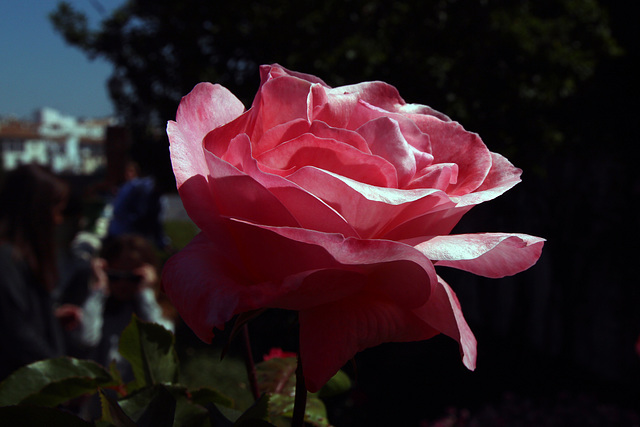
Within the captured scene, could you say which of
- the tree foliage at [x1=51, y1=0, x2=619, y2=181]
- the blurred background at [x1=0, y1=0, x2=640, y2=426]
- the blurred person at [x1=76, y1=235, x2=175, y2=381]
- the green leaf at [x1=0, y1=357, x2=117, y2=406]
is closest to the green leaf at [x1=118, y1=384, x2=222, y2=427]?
the green leaf at [x1=0, y1=357, x2=117, y2=406]

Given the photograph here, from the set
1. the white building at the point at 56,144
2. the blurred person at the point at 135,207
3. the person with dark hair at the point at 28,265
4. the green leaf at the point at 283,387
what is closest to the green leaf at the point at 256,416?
the green leaf at the point at 283,387

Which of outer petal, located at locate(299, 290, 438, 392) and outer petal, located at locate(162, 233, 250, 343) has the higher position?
outer petal, located at locate(162, 233, 250, 343)

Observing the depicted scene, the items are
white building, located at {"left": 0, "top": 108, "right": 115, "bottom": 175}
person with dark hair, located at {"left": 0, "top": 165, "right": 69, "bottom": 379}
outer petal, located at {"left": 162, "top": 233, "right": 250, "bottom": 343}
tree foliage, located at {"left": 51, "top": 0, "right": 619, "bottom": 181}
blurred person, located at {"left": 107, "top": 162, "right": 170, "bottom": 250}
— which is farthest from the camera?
white building, located at {"left": 0, "top": 108, "right": 115, "bottom": 175}

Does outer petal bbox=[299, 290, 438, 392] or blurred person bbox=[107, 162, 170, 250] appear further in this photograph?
blurred person bbox=[107, 162, 170, 250]

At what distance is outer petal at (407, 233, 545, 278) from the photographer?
37 centimetres

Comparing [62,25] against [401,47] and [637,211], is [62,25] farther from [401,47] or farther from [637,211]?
[637,211]

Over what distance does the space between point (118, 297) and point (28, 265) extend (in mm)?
610

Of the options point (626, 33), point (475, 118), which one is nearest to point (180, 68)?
point (475, 118)

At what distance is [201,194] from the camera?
0.41 metres

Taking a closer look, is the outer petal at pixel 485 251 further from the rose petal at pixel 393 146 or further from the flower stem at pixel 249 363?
the flower stem at pixel 249 363

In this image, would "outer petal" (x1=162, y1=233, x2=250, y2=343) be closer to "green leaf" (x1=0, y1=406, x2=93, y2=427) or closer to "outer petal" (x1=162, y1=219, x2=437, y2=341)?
"outer petal" (x1=162, y1=219, x2=437, y2=341)

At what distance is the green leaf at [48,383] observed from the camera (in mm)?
566

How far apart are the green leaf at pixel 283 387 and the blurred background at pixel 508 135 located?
1.76 m

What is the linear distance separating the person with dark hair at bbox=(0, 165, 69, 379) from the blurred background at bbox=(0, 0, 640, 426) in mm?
941
